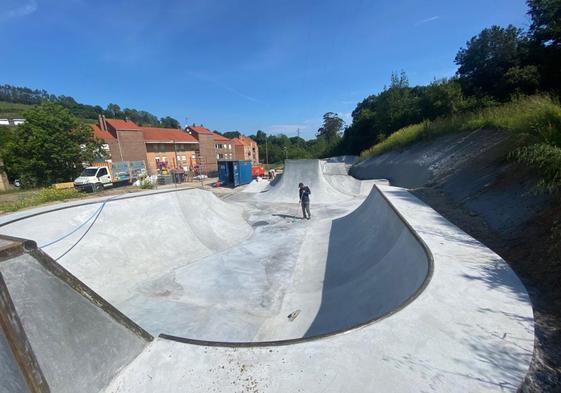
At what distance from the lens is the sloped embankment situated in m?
2.19

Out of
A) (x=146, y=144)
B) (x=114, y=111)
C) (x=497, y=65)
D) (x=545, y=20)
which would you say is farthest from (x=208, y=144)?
(x=114, y=111)

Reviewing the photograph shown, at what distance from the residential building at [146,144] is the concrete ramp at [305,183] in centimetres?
2321

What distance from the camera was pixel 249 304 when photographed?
16.3ft

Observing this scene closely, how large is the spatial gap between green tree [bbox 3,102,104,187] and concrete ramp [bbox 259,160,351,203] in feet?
75.4

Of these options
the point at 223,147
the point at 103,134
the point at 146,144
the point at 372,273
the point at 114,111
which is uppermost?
the point at 114,111

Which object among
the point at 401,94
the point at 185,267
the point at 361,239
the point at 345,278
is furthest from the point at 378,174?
the point at 401,94

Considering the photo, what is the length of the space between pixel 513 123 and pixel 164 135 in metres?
50.1

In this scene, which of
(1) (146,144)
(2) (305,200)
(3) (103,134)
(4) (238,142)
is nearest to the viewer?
(2) (305,200)

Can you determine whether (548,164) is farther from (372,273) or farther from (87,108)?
(87,108)

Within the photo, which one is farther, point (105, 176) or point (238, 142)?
point (238, 142)

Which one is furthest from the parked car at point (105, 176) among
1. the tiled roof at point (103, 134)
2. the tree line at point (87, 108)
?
the tree line at point (87, 108)

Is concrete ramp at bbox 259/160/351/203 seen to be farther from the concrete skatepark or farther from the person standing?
the concrete skatepark

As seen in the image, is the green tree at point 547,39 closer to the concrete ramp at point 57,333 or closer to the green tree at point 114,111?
the concrete ramp at point 57,333

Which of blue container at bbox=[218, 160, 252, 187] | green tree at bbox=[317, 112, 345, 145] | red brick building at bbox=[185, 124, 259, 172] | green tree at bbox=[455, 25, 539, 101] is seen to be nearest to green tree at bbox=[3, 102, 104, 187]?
blue container at bbox=[218, 160, 252, 187]
